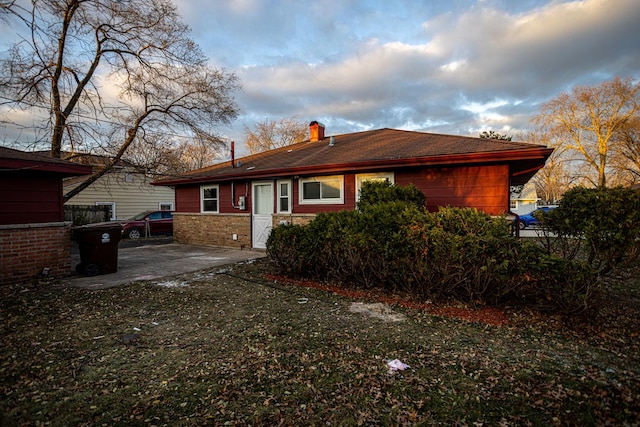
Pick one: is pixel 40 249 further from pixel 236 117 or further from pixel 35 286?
pixel 236 117

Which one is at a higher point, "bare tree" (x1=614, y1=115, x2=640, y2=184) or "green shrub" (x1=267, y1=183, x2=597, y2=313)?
"bare tree" (x1=614, y1=115, x2=640, y2=184)

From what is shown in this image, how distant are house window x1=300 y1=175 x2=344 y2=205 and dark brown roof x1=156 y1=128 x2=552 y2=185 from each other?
1.60 ft

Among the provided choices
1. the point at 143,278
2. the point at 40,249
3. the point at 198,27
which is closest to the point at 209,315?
the point at 143,278

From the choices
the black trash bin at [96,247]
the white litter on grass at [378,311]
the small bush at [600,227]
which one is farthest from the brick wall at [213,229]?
the small bush at [600,227]

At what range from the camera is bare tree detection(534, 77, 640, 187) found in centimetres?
2464

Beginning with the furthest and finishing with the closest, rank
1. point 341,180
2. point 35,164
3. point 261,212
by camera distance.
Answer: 1. point 261,212
2. point 341,180
3. point 35,164

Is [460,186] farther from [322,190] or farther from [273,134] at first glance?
[273,134]

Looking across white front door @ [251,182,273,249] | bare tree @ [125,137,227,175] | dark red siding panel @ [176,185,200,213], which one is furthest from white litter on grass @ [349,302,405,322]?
dark red siding panel @ [176,185,200,213]

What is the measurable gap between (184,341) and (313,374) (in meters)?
1.67

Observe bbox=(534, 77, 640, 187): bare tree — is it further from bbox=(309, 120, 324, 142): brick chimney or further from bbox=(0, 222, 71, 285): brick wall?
bbox=(0, 222, 71, 285): brick wall

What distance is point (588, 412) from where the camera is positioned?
7.44 ft

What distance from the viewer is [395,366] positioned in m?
2.96

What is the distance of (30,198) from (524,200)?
47.2m

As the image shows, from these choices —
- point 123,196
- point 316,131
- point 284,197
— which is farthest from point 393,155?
point 123,196
